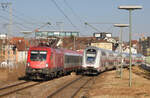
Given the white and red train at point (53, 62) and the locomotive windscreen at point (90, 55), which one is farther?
the locomotive windscreen at point (90, 55)

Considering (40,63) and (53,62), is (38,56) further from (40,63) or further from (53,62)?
(53,62)

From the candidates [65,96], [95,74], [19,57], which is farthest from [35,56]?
[19,57]

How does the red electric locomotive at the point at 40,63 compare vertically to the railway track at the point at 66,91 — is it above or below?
above

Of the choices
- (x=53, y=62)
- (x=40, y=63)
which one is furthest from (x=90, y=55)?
(x=40, y=63)

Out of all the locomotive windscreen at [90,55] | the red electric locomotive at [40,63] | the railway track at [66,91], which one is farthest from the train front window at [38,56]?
the locomotive windscreen at [90,55]

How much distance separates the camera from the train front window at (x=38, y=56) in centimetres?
2519

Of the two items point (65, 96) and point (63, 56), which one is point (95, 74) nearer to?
point (63, 56)

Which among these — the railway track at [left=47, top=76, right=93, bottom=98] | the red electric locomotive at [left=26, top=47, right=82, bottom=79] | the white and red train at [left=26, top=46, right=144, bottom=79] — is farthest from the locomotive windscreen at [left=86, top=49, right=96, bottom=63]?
the railway track at [left=47, top=76, right=93, bottom=98]

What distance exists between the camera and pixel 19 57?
7088 centimetres

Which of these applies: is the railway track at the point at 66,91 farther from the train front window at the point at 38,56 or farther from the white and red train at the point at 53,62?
the train front window at the point at 38,56

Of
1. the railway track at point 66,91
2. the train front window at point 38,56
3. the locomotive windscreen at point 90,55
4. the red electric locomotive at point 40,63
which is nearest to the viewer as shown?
the railway track at point 66,91

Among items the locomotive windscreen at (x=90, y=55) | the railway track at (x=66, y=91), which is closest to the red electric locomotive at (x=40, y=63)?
the railway track at (x=66, y=91)

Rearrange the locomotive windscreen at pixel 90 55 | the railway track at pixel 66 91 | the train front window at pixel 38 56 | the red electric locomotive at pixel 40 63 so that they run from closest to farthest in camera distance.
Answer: the railway track at pixel 66 91 < the red electric locomotive at pixel 40 63 < the train front window at pixel 38 56 < the locomotive windscreen at pixel 90 55

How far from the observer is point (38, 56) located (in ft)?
82.9
